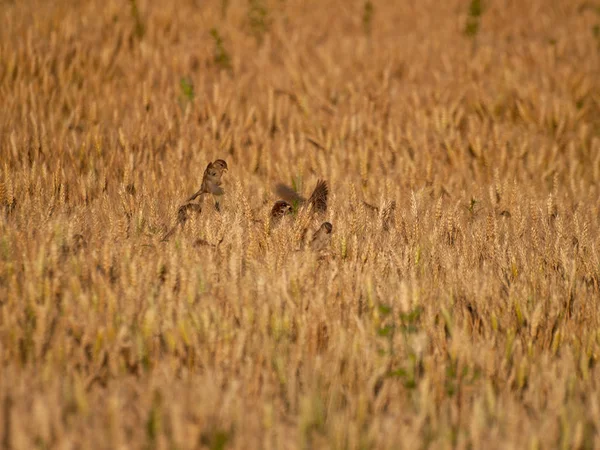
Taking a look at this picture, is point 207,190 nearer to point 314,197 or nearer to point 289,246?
point 314,197

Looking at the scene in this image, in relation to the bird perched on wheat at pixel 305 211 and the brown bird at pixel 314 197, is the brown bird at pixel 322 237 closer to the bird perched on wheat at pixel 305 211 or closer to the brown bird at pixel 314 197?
the bird perched on wheat at pixel 305 211

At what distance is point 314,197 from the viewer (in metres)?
3.54

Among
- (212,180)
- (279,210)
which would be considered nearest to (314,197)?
(279,210)

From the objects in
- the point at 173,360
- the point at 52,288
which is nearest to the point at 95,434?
the point at 173,360

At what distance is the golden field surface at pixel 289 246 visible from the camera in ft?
6.37

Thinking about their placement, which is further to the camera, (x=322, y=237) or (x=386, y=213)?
(x=386, y=213)

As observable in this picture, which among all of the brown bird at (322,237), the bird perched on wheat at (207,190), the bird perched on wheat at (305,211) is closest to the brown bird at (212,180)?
the bird perched on wheat at (207,190)

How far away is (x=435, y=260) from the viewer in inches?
119

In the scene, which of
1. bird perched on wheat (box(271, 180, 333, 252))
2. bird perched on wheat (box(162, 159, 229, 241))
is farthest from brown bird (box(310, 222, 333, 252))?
bird perched on wheat (box(162, 159, 229, 241))

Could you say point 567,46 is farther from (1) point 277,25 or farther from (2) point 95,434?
(2) point 95,434

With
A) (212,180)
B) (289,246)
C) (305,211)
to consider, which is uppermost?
(212,180)

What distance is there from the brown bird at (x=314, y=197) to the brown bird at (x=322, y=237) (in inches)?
15.7

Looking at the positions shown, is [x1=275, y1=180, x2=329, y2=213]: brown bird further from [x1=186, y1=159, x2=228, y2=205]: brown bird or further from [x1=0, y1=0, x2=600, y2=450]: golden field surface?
[x1=186, y1=159, x2=228, y2=205]: brown bird

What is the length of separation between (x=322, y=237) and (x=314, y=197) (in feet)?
1.81
